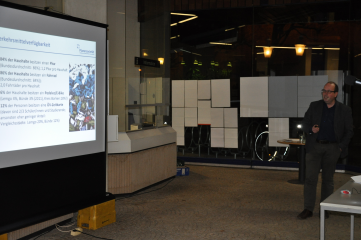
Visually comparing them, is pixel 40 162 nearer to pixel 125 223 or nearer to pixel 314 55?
pixel 125 223

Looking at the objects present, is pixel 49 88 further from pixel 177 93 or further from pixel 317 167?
pixel 177 93

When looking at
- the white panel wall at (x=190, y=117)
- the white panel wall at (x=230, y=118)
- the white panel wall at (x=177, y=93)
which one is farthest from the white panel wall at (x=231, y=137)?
the white panel wall at (x=177, y=93)

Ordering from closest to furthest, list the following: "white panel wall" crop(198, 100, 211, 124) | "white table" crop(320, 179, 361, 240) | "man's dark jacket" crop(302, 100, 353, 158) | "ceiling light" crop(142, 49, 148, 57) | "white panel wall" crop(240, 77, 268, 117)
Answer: "white table" crop(320, 179, 361, 240) → "man's dark jacket" crop(302, 100, 353, 158) → "ceiling light" crop(142, 49, 148, 57) → "white panel wall" crop(240, 77, 268, 117) → "white panel wall" crop(198, 100, 211, 124)

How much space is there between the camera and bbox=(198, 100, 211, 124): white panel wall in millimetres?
9016

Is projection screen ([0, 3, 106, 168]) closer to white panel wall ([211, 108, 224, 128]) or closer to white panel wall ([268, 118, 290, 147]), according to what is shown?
white panel wall ([211, 108, 224, 128])

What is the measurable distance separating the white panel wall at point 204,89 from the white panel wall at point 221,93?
102 mm

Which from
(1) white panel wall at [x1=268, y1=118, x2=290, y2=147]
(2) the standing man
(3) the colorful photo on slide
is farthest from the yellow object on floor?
(1) white panel wall at [x1=268, y1=118, x2=290, y2=147]

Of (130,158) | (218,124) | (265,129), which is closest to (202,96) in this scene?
(218,124)

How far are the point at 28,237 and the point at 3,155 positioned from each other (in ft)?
4.16

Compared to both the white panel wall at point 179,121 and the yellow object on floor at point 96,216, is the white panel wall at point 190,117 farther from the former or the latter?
the yellow object on floor at point 96,216

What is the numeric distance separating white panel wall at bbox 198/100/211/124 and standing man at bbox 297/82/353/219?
4215 mm

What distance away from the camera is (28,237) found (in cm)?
404

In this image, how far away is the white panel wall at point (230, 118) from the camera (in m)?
8.80

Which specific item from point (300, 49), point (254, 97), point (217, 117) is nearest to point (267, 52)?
point (300, 49)
